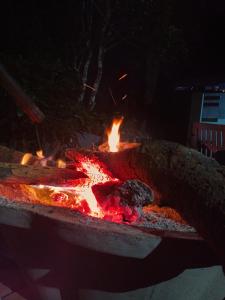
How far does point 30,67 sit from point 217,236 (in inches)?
232

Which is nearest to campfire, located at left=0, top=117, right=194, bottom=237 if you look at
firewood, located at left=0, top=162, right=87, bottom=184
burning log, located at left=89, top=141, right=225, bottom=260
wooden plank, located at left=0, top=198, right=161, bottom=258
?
firewood, located at left=0, top=162, right=87, bottom=184

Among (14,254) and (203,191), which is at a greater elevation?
(203,191)

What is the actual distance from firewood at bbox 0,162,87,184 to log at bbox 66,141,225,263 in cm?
50

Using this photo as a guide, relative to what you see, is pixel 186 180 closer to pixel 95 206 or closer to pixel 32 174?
pixel 95 206

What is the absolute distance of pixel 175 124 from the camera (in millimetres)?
12867

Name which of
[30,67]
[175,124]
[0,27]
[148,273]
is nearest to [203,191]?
[148,273]

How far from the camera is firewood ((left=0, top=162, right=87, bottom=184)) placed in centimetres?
283

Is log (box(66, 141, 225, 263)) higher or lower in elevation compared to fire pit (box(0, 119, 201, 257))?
higher

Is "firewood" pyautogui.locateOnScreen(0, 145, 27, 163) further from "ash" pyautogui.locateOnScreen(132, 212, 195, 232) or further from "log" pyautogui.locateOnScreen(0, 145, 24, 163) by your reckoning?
"ash" pyautogui.locateOnScreen(132, 212, 195, 232)

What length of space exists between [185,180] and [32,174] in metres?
1.29

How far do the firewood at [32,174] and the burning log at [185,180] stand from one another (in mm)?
505

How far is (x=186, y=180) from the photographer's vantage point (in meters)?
2.15

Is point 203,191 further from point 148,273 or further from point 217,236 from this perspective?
point 148,273

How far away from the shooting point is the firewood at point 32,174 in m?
2.83
